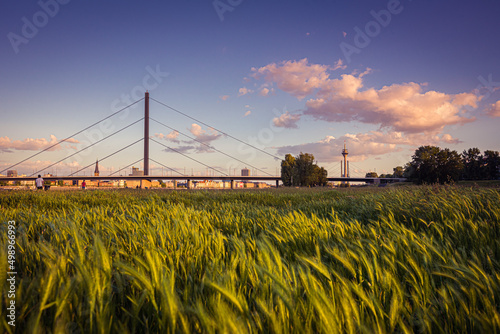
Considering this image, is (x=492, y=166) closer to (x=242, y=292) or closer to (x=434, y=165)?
(x=434, y=165)

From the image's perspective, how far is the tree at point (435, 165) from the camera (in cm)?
4341

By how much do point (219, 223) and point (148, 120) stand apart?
51.6 metres

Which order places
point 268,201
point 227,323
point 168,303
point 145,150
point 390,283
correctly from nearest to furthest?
point 227,323 < point 168,303 < point 390,283 < point 268,201 < point 145,150

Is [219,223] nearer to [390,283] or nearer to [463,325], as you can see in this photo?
[390,283]

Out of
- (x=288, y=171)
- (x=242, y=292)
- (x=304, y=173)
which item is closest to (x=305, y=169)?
(x=304, y=173)

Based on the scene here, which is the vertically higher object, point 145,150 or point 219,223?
point 145,150

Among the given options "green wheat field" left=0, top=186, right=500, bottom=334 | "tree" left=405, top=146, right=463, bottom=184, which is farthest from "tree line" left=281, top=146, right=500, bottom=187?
"green wheat field" left=0, top=186, right=500, bottom=334

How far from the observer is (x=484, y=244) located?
2.26 metres

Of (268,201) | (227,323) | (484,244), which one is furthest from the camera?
(268,201)

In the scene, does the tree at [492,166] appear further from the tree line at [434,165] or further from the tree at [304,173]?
the tree at [304,173]

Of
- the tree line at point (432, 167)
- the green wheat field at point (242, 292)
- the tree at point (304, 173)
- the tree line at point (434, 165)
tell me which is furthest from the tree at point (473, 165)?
the green wheat field at point (242, 292)

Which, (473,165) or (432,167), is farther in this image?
(473,165)

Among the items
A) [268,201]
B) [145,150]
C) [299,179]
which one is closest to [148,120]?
[145,150]

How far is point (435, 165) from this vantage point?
146 ft
